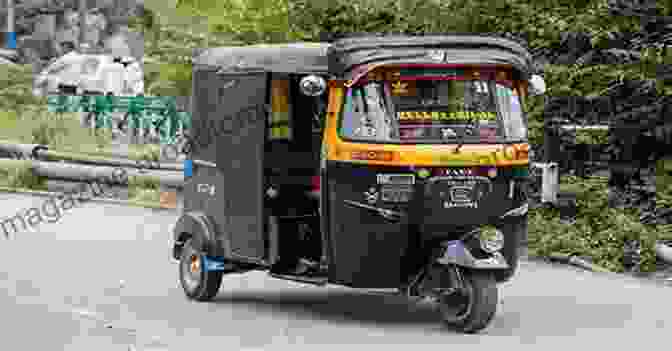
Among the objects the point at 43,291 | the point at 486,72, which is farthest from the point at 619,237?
the point at 43,291

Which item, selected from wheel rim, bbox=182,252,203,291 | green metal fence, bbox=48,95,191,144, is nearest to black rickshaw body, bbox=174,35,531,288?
wheel rim, bbox=182,252,203,291

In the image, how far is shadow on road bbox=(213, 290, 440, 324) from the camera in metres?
12.8

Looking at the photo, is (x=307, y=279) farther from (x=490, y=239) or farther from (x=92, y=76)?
(x=92, y=76)

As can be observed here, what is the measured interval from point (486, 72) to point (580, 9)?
703cm

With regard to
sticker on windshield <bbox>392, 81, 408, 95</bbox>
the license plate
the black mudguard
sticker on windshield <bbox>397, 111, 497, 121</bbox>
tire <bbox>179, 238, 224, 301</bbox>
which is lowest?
tire <bbox>179, 238, 224, 301</bbox>

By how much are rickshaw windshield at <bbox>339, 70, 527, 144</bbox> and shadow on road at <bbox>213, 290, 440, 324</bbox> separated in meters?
1.67

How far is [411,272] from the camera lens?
11992mm

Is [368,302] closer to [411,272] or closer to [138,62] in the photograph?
[411,272]

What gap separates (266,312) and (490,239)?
2.33 meters

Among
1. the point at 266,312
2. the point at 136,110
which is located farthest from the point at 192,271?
the point at 136,110

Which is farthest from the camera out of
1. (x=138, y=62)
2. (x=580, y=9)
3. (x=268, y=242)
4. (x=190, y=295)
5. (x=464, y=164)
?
(x=138, y=62)

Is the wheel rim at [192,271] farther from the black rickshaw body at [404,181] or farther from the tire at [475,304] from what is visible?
the tire at [475,304]

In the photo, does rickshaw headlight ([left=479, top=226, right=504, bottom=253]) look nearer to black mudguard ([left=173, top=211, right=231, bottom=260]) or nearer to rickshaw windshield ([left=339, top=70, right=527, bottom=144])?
rickshaw windshield ([left=339, top=70, right=527, bottom=144])

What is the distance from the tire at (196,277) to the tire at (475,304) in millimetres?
2663
